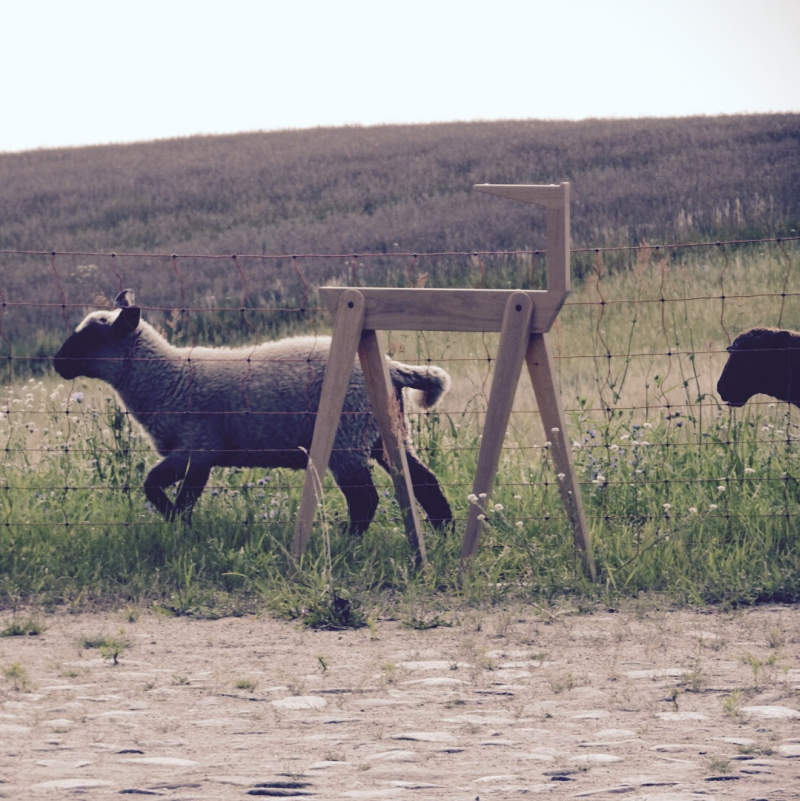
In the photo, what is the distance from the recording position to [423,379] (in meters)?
8.48

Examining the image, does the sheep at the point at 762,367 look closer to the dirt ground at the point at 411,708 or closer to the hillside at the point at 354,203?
the dirt ground at the point at 411,708

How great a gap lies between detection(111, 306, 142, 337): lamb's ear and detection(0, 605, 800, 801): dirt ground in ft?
8.25

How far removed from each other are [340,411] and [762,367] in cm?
297

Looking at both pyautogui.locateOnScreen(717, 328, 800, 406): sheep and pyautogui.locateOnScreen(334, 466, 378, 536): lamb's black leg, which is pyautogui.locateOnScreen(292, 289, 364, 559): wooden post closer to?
pyautogui.locateOnScreen(334, 466, 378, 536): lamb's black leg

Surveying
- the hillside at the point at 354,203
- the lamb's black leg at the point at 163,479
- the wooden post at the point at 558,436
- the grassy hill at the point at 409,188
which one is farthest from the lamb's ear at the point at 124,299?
the grassy hill at the point at 409,188

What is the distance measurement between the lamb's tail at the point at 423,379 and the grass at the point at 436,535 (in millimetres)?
371

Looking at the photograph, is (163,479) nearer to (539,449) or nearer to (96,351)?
(96,351)

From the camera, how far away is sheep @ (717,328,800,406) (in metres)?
8.38

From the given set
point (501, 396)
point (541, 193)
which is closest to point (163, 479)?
point (501, 396)

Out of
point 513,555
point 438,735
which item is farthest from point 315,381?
point 438,735

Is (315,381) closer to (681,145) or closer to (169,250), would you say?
(169,250)

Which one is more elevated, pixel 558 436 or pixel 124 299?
pixel 124 299

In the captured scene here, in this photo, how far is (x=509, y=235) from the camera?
26.4 meters

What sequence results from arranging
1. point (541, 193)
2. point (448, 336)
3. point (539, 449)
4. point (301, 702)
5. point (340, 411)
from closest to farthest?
point (301, 702) < point (541, 193) < point (340, 411) < point (539, 449) < point (448, 336)
